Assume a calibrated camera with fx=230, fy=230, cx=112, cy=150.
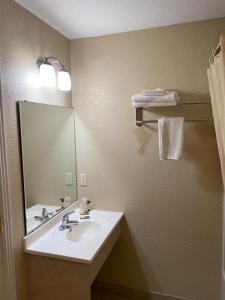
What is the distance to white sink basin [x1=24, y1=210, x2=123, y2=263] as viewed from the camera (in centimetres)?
150

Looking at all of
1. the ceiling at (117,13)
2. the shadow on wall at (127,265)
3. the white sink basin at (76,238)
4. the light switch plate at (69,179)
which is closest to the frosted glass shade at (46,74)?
the ceiling at (117,13)

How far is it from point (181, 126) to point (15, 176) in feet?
4.10

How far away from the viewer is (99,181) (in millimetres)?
2182

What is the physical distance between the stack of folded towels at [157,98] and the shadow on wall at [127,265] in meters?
1.09

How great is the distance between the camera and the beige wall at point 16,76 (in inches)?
55.9

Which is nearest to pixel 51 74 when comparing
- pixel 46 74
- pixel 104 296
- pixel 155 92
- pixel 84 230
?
pixel 46 74

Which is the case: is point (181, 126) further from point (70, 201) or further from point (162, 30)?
point (70, 201)

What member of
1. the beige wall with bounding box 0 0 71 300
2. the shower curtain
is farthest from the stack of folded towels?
the beige wall with bounding box 0 0 71 300

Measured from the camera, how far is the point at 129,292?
218cm

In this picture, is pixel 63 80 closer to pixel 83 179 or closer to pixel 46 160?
pixel 46 160

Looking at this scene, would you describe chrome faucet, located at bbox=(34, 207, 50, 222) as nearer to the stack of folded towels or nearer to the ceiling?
the stack of folded towels

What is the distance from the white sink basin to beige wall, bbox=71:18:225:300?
0.65 ft

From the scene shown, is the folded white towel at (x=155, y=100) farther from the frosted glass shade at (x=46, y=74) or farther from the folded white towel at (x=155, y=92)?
the frosted glass shade at (x=46, y=74)

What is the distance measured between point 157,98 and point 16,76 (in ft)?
3.36
